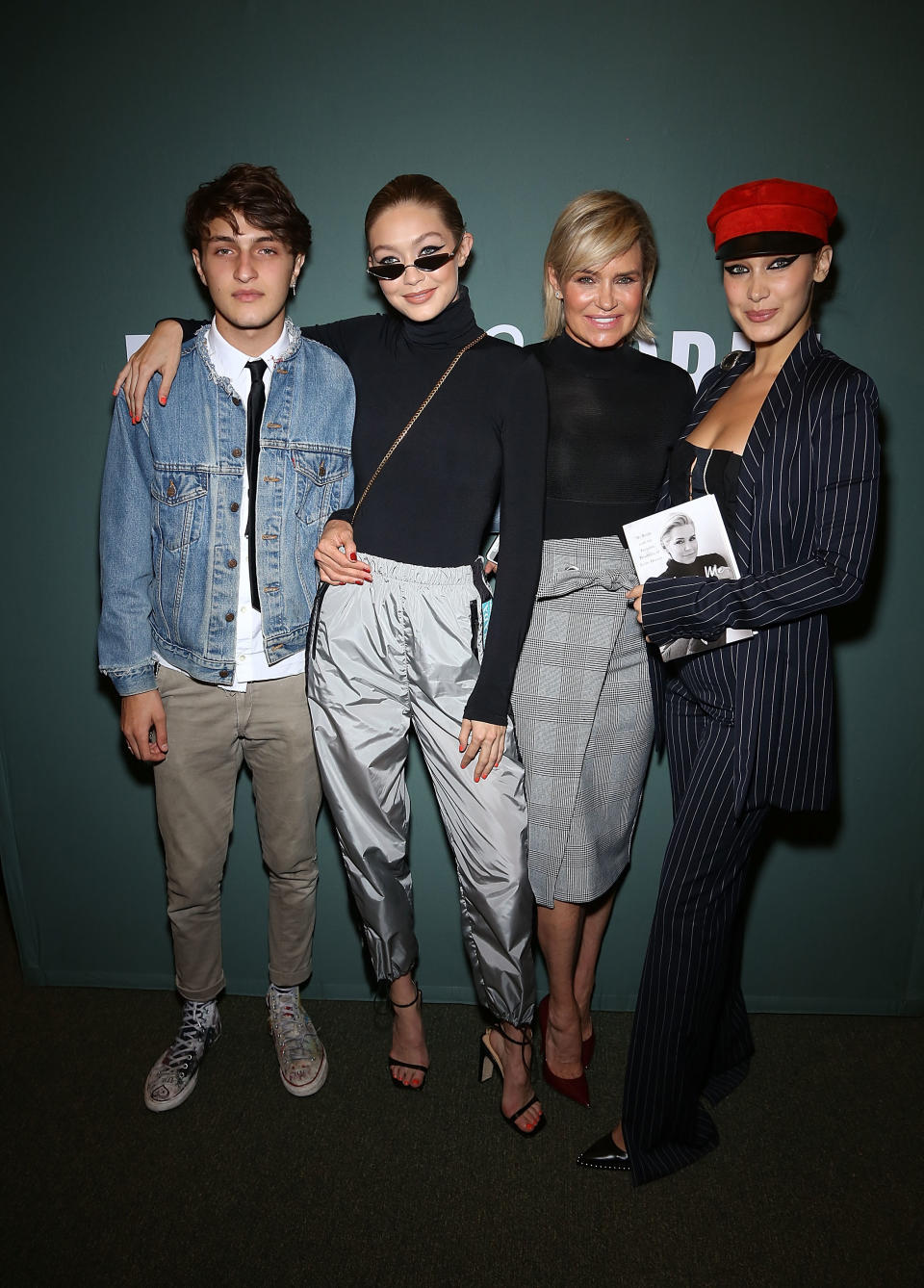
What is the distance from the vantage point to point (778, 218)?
1.67 m

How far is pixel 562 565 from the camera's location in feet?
6.38

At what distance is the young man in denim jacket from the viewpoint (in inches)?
73.5

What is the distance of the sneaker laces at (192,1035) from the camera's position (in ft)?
7.45

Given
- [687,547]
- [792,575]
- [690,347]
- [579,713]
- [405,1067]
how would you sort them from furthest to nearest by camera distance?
1. [405,1067]
2. [690,347]
3. [579,713]
4. [687,547]
5. [792,575]

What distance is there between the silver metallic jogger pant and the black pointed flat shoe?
1.13 ft

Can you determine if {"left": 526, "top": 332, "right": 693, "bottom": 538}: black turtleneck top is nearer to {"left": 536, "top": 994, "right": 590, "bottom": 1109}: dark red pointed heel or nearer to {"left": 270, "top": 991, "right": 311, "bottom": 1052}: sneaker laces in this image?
{"left": 536, "top": 994, "right": 590, "bottom": 1109}: dark red pointed heel

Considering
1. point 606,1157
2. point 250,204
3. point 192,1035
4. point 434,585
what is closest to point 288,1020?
point 192,1035

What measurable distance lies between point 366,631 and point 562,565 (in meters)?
0.48

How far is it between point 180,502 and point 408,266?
743 millimetres

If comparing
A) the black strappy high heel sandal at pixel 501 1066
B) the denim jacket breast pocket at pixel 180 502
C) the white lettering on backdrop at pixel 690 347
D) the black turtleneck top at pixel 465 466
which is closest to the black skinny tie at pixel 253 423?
the denim jacket breast pocket at pixel 180 502

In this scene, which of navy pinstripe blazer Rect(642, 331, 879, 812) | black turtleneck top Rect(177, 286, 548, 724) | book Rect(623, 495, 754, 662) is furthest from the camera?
black turtleneck top Rect(177, 286, 548, 724)

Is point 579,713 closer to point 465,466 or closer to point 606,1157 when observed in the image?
point 465,466

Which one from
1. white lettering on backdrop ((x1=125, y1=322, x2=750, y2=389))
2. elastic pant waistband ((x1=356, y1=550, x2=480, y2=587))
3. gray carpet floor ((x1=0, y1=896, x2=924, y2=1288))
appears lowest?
gray carpet floor ((x1=0, y1=896, x2=924, y2=1288))

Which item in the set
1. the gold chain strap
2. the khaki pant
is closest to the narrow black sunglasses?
the gold chain strap
